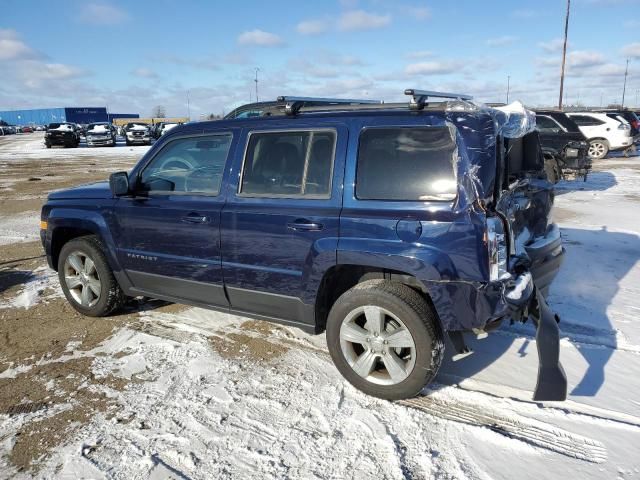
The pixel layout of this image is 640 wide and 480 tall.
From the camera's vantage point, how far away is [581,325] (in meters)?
4.36

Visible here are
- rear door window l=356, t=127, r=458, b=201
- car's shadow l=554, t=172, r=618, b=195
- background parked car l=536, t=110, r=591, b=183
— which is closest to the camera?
rear door window l=356, t=127, r=458, b=201

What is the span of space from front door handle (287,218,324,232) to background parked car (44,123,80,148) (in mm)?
35373

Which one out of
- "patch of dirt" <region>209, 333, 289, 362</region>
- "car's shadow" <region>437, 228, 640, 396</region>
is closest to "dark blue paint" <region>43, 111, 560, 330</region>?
"patch of dirt" <region>209, 333, 289, 362</region>

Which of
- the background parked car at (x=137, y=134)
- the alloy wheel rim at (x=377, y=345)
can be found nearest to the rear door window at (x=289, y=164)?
the alloy wheel rim at (x=377, y=345)

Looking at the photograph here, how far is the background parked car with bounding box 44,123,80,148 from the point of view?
1325 inches

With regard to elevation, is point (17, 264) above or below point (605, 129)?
below

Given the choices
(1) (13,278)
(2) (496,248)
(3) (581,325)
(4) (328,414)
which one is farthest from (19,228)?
(3) (581,325)

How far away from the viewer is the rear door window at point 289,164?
3.43 meters

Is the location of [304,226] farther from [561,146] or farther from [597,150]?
[597,150]

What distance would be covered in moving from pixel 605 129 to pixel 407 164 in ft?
61.1

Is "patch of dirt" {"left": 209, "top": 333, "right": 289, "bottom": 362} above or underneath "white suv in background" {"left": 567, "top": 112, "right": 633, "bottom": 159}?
underneath

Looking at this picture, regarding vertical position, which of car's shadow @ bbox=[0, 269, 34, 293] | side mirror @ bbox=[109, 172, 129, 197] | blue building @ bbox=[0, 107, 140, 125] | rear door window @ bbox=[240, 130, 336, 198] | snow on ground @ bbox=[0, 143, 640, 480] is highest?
blue building @ bbox=[0, 107, 140, 125]

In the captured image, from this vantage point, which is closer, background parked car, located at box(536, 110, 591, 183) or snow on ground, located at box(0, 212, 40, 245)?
snow on ground, located at box(0, 212, 40, 245)

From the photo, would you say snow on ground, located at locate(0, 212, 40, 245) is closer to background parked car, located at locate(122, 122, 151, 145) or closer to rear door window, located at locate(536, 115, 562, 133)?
rear door window, located at locate(536, 115, 562, 133)
